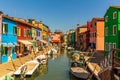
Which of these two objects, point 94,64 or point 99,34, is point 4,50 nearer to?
point 94,64

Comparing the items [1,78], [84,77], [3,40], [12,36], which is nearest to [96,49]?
[12,36]

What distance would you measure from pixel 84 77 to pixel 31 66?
713cm

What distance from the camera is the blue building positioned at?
30.8 m

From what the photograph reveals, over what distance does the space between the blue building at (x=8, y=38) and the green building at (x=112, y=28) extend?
15.4 m

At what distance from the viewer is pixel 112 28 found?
120 feet

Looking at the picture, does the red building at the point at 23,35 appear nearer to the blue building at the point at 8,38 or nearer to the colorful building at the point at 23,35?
the colorful building at the point at 23,35

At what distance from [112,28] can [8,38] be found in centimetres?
1621

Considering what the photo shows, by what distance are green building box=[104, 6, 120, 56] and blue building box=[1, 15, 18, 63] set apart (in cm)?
1539

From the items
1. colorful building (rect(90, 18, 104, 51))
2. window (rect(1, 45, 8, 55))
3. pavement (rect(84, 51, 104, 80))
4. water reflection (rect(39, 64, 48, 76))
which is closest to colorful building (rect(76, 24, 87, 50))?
colorful building (rect(90, 18, 104, 51))

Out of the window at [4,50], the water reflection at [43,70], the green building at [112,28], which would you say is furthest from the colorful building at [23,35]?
the green building at [112,28]

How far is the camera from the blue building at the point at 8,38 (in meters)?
30.8

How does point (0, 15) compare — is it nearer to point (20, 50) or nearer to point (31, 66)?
point (31, 66)

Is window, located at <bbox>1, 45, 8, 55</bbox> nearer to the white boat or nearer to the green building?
the white boat

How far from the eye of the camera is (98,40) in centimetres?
5181
